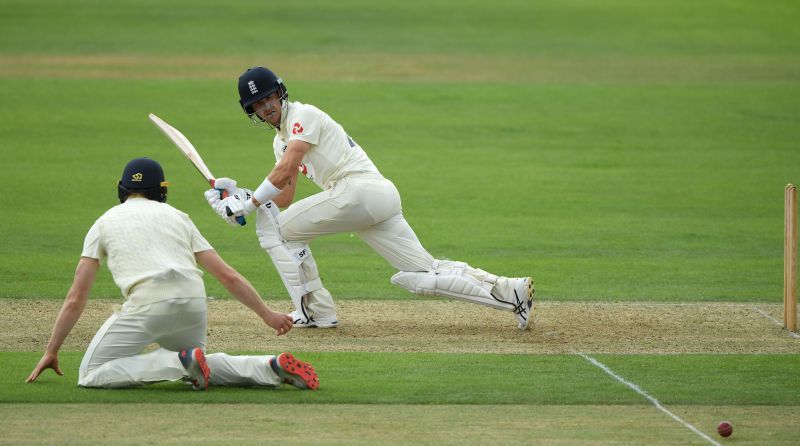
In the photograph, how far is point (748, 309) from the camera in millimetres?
11078

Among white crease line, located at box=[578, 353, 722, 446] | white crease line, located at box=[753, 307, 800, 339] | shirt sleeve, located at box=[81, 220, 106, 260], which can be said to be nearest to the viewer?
white crease line, located at box=[578, 353, 722, 446]

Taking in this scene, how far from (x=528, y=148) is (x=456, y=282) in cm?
1119

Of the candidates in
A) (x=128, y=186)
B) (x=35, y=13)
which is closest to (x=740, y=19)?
(x=35, y=13)

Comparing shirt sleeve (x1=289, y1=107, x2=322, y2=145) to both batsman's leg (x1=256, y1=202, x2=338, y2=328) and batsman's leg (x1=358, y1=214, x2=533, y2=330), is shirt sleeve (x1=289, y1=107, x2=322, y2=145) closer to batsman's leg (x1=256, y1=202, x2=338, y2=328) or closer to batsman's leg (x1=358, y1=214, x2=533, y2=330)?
batsman's leg (x1=256, y1=202, x2=338, y2=328)

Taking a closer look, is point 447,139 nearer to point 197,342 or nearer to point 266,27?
point 266,27

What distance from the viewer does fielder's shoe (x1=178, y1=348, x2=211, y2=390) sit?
7.64 meters

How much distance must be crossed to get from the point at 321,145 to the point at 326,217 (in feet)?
1.87

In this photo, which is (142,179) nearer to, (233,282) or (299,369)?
(233,282)

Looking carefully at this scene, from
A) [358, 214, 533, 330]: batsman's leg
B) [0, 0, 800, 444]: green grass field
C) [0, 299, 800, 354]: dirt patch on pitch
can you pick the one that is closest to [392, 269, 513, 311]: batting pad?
[358, 214, 533, 330]: batsman's leg

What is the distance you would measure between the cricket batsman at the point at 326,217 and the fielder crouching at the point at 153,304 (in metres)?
1.72

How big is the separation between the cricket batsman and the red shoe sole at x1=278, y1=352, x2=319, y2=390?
6.24ft

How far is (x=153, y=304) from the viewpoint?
762 centimetres

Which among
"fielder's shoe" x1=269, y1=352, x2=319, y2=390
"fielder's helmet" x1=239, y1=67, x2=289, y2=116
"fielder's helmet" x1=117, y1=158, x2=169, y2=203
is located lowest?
"fielder's shoe" x1=269, y1=352, x2=319, y2=390

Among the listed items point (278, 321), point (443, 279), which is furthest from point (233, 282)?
point (443, 279)
